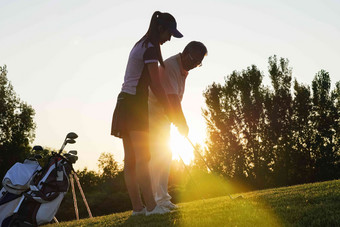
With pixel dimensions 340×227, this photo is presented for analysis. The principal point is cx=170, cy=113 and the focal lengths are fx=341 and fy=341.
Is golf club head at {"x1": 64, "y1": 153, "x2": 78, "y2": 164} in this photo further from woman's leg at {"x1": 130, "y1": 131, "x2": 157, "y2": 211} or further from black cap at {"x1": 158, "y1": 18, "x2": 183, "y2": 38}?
black cap at {"x1": 158, "y1": 18, "x2": 183, "y2": 38}

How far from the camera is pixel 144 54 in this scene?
4.55 metres

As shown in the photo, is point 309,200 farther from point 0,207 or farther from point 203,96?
point 203,96

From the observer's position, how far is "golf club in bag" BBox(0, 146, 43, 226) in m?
3.79

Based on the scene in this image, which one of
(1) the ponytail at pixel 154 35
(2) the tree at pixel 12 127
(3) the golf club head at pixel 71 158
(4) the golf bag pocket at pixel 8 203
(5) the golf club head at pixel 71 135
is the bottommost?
(4) the golf bag pocket at pixel 8 203

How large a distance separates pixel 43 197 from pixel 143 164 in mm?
1361

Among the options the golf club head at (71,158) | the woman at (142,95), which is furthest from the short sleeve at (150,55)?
the golf club head at (71,158)

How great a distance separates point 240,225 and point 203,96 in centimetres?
3328

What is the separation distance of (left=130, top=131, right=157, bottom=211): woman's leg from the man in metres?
0.75

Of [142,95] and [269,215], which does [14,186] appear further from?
[269,215]

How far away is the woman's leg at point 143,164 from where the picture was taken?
4516mm

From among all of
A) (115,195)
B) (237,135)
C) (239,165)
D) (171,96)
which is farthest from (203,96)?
(171,96)

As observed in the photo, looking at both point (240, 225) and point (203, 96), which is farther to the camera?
point (203, 96)

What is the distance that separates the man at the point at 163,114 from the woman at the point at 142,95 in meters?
0.56

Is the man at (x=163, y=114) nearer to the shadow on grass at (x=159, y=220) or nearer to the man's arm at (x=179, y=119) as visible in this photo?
the man's arm at (x=179, y=119)
